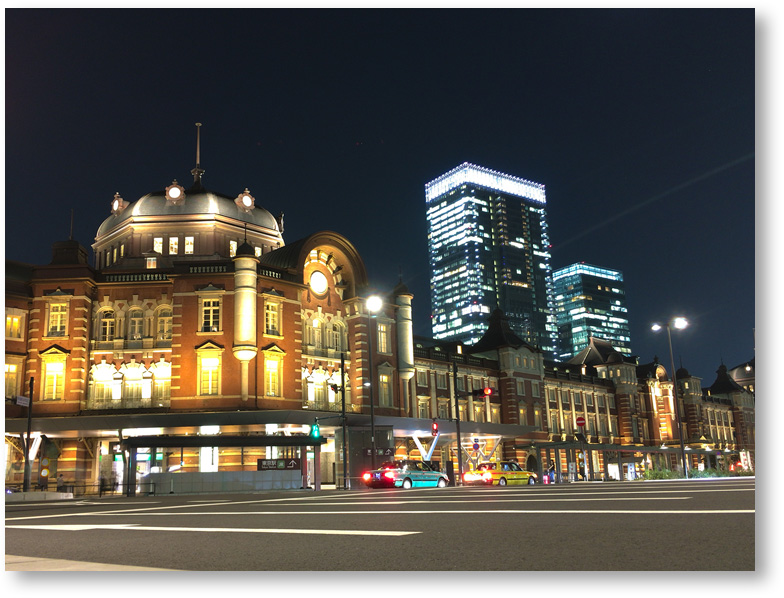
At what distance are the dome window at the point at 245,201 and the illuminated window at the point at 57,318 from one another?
17.8 metres

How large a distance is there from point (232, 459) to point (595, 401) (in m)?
50.9

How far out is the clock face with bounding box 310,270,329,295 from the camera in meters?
50.4

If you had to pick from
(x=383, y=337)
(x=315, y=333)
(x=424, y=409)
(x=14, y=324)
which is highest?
(x=14, y=324)

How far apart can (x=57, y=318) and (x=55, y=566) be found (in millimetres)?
41374

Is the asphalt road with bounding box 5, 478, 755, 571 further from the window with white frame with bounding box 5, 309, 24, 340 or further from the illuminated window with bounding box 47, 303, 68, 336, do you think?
the window with white frame with bounding box 5, 309, 24, 340

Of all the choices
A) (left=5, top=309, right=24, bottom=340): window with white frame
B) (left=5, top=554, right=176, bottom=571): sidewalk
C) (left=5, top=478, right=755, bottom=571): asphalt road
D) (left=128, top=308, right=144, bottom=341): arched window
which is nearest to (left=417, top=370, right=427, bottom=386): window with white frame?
(left=128, top=308, right=144, bottom=341): arched window

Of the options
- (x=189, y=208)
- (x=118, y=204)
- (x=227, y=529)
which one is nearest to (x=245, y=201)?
(x=189, y=208)

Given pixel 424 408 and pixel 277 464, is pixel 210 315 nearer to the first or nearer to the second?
pixel 277 464

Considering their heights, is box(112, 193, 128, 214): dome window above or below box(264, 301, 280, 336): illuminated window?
above

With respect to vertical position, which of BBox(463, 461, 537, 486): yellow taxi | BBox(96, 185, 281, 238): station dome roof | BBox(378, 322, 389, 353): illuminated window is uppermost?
BBox(96, 185, 281, 238): station dome roof

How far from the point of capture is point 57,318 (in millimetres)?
44219

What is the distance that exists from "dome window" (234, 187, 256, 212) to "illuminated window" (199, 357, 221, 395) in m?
17.7

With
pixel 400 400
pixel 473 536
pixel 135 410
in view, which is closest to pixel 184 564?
pixel 473 536

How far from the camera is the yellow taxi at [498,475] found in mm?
38469
